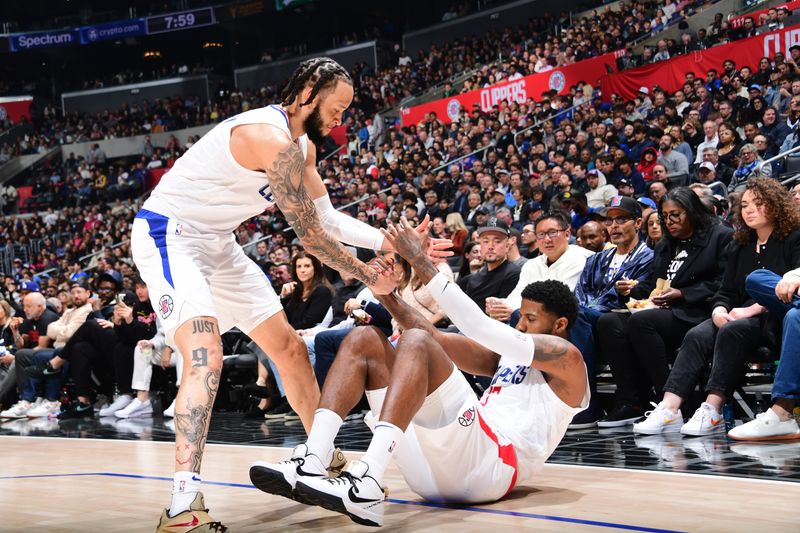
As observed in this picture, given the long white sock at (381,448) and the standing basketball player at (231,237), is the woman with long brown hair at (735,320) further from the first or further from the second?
the long white sock at (381,448)

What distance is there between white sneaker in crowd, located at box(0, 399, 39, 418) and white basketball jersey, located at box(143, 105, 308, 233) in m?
6.38

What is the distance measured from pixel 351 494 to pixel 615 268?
3734 millimetres

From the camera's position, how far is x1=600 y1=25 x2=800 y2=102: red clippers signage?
1263cm

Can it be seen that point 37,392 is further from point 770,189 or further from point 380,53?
point 380,53

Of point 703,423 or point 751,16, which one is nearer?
point 703,423

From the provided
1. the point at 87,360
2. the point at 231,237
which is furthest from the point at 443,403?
the point at 87,360

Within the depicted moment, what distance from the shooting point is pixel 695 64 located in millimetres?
13680

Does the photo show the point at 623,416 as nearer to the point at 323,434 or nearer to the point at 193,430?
the point at 323,434

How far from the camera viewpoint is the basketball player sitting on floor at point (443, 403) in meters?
2.61

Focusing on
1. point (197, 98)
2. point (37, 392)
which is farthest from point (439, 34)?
point (37, 392)

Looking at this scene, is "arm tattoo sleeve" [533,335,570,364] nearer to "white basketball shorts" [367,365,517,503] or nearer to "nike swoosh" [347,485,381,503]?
"white basketball shorts" [367,365,517,503]

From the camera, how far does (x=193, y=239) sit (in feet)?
10.3

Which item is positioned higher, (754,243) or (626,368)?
(754,243)

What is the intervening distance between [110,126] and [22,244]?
9.21 metres
